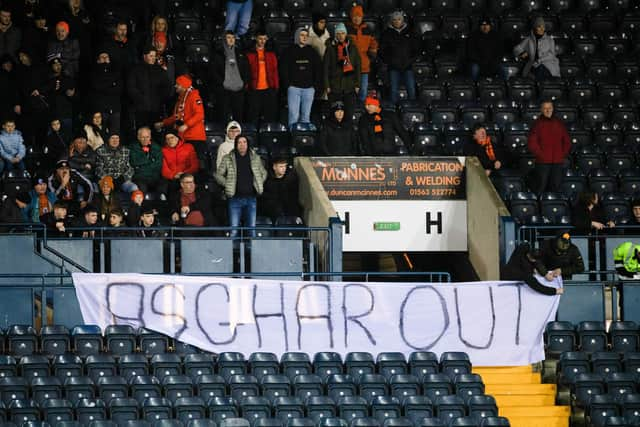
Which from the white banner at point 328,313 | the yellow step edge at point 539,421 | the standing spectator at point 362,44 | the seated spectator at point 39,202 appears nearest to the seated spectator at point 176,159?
the seated spectator at point 39,202

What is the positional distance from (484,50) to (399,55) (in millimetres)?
1554

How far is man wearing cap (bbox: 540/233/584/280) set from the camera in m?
20.8

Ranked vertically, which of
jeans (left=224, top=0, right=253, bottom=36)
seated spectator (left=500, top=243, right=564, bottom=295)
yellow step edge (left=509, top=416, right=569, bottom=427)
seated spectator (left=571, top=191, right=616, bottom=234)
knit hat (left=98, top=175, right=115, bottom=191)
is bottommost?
yellow step edge (left=509, top=416, right=569, bottom=427)

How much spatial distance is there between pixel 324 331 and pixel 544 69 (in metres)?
8.01

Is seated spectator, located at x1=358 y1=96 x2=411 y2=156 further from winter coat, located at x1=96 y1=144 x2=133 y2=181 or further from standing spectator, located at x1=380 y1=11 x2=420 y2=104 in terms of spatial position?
winter coat, located at x1=96 y1=144 x2=133 y2=181

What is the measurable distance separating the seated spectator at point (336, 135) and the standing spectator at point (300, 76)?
947 mm

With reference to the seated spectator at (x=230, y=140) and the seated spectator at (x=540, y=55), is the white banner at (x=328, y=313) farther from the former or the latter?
the seated spectator at (x=540, y=55)

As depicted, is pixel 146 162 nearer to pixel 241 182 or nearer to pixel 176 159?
pixel 176 159

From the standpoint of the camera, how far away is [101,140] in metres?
23.4

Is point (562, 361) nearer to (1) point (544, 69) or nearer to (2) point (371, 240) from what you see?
(2) point (371, 240)

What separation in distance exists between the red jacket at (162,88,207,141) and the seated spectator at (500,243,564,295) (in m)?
5.33

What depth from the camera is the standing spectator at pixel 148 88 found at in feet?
79.4

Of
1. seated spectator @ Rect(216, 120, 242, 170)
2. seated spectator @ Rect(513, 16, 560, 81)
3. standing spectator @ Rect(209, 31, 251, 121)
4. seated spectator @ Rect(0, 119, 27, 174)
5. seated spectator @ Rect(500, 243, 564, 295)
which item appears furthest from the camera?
seated spectator @ Rect(513, 16, 560, 81)

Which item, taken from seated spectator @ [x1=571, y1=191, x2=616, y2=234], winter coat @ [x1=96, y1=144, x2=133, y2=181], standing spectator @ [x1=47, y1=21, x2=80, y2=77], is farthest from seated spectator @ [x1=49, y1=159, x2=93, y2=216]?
seated spectator @ [x1=571, y1=191, x2=616, y2=234]
